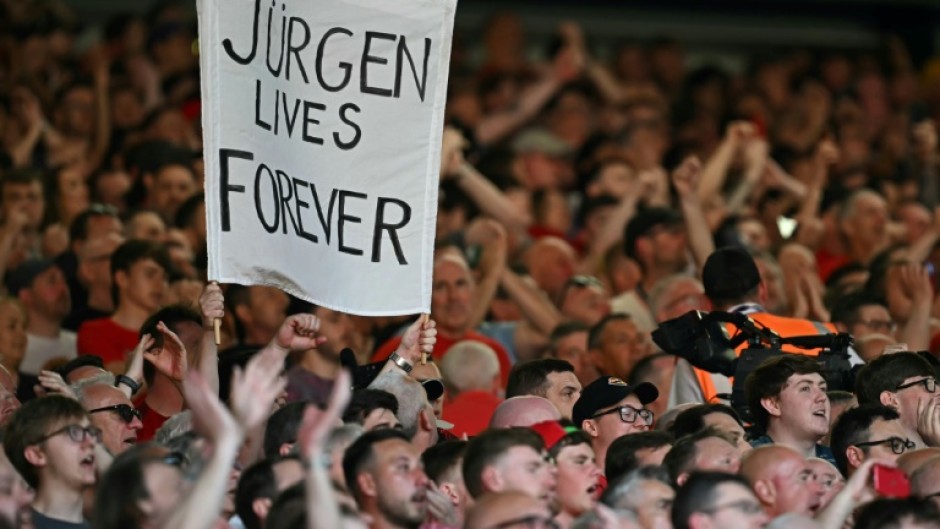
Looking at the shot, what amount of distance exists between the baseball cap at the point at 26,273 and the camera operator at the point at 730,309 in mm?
3396

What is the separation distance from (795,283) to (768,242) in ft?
5.96

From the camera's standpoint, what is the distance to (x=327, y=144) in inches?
360

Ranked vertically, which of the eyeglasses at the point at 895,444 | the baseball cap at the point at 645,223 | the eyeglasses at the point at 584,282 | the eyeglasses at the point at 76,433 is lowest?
the eyeglasses at the point at 584,282

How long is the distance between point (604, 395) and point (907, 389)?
1.34 meters

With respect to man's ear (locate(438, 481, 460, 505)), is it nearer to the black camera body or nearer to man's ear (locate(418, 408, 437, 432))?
man's ear (locate(418, 408, 437, 432))

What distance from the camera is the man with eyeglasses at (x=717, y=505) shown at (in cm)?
750

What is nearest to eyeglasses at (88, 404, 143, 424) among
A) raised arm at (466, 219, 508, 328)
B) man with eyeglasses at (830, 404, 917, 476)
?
man with eyeglasses at (830, 404, 917, 476)

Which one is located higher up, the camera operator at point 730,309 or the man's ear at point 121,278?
the camera operator at point 730,309

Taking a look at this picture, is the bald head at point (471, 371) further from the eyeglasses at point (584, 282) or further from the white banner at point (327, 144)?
the eyeglasses at point (584, 282)

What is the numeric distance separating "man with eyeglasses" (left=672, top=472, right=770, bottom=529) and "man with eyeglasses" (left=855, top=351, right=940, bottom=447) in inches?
80.4

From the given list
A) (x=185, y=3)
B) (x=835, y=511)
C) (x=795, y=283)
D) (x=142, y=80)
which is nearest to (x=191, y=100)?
(x=142, y=80)

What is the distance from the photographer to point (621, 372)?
11211 millimetres

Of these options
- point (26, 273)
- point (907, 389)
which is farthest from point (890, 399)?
point (26, 273)

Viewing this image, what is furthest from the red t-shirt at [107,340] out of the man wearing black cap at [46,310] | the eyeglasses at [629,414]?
the eyeglasses at [629,414]
